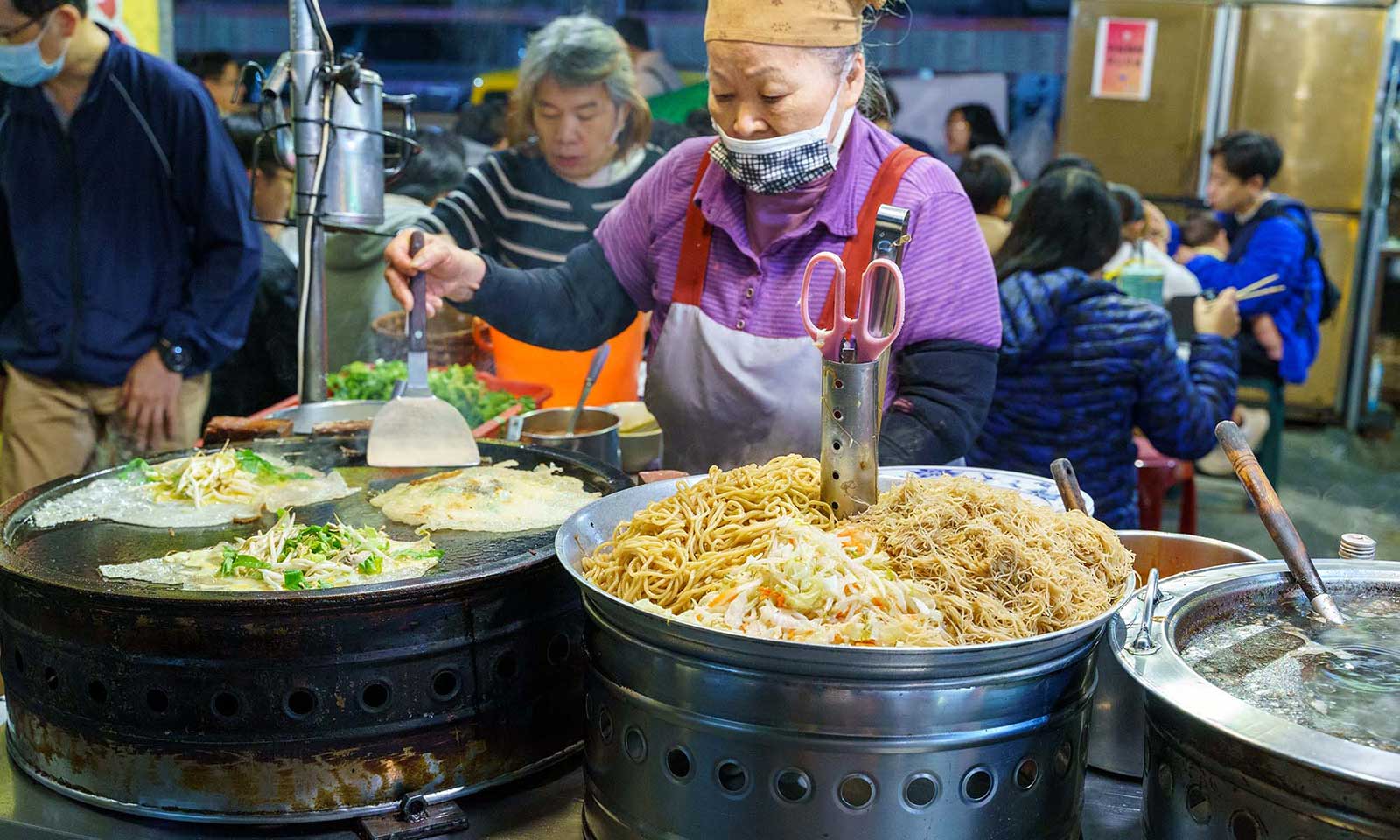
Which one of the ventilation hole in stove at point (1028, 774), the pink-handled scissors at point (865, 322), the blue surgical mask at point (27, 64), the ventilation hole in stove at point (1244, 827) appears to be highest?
the blue surgical mask at point (27, 64)

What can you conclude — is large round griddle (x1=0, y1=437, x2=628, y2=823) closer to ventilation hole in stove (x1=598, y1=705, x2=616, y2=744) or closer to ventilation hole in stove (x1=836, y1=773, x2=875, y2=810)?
ventilation hole in stove (x1=598, y1=705, x2=616, y2=744)

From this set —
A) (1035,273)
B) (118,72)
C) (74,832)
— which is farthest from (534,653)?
(118,72)

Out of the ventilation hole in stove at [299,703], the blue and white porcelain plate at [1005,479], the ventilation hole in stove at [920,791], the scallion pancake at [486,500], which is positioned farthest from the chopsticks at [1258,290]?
the ventilation hole in stove at [299,703]

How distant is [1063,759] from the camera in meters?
1.30

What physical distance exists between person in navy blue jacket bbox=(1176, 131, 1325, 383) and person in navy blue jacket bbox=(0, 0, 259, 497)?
5454 millimetres

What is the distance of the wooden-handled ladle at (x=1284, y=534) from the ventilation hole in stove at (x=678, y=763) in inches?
30.4

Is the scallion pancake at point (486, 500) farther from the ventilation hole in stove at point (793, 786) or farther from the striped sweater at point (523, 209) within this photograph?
the striped sweater at point (523, 209)

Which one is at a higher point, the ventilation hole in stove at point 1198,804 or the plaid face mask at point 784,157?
the plaid face mask at point 784,157

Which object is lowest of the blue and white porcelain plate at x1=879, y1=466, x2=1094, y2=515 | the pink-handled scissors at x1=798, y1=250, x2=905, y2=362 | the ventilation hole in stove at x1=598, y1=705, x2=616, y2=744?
the ventilation hole in stove at x1=598, y1=705, x2=616, y2=744

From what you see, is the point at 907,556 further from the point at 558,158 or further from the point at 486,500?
the point at 558,158

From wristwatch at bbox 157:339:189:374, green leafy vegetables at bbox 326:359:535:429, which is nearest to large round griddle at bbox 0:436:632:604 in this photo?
green leafy vegetables at bbox 326:359:535:429

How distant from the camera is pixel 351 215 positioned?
2551 mm

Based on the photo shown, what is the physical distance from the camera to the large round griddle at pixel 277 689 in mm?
1492

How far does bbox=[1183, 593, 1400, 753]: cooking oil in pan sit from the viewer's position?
1.18 m
